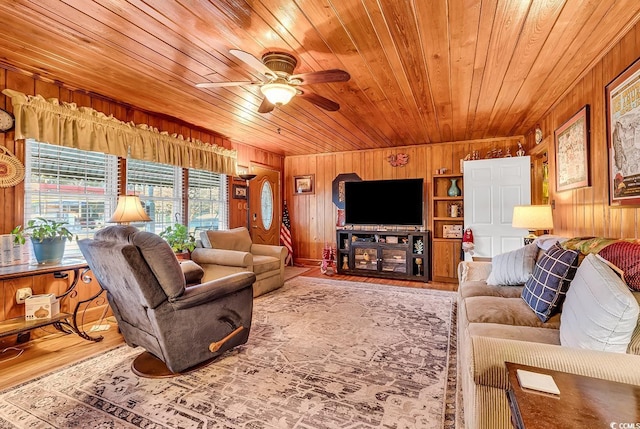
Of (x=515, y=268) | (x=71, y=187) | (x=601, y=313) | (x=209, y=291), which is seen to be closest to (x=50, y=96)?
(x=71, y=187)

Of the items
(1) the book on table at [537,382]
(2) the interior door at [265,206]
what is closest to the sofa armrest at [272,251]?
(2) the interior door at [265,206]

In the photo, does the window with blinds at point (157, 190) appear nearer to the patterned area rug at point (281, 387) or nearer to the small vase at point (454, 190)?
the patterned area rug at point (281, 387)

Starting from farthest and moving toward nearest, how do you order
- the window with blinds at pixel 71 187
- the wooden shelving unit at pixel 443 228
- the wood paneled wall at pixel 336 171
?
the wood paneled wall at pixel 336 171 → the wooden shelving unit at pixel 443 228 → the window with blinds at pixel 71 187

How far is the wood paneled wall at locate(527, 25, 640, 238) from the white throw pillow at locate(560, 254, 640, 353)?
1059mm

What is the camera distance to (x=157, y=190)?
Answer: 391cm

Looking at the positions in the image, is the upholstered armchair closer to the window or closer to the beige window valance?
the window

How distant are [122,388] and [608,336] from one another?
257 centimetres

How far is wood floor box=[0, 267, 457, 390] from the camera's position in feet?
6.89

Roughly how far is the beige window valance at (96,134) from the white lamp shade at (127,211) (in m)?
0.70

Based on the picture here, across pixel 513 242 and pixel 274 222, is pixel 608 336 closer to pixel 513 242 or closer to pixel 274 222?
pixel 513 242

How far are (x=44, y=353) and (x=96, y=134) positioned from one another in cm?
207

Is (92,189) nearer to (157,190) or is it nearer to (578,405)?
(157,190)

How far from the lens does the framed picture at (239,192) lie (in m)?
5.07

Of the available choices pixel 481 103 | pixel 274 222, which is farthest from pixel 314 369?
pixel 274 222
